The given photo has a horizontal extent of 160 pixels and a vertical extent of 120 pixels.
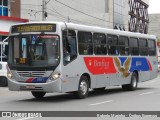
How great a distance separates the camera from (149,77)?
2497cm

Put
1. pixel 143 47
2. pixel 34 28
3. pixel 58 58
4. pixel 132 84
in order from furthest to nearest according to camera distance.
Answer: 1. pixel 143 47
2. pixel 132 84
3. pixel 34 28
4. pixel 58 58

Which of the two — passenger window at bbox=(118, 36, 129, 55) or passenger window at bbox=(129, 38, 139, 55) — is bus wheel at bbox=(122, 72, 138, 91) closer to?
passenger window at bbox=(129, 38, 139, 55)

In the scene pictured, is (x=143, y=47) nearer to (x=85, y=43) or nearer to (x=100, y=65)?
(x=100, y=65)

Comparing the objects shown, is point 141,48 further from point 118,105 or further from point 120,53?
point 118,105

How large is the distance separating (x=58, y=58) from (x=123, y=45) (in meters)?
6.44

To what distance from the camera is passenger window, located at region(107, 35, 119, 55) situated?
2006 centimetres

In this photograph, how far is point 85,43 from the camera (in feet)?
58.7

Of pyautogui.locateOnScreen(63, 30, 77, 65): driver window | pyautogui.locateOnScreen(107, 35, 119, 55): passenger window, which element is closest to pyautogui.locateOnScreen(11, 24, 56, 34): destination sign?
pyautogui.locateOnScreen(63, 30, 77, 65): driver window

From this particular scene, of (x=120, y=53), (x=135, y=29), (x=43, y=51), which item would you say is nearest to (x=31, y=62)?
(x=43, y=51)

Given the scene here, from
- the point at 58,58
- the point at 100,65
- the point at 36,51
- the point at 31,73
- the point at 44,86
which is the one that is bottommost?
the point at 44,86

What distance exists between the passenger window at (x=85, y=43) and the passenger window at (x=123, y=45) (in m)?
3.24

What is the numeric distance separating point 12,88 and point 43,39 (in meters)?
2.19

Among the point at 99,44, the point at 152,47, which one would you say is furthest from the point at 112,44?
the point at 152,47

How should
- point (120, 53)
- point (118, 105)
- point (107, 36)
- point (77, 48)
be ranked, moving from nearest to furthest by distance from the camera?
1. point (118, 105)
2. point (77, 48)
3. point (107, 36)
4. point (120, 53)
